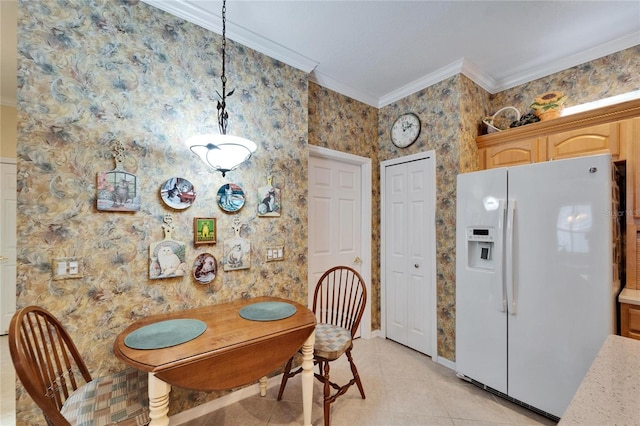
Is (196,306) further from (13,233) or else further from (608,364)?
(13,233)

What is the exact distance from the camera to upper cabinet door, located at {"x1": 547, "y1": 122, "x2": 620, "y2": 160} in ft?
6.27

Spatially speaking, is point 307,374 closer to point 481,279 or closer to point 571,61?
point 481,279

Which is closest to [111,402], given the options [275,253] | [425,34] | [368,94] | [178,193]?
[178,193]

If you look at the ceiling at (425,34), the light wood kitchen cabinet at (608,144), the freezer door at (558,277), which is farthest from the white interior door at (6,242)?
the light wood kitchen cabinet at (608,144)

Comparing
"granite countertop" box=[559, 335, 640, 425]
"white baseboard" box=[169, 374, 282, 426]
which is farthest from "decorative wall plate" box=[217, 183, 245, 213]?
"granite countertop" box=[559, 335, 640, 425]

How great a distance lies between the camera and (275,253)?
220 centimetres

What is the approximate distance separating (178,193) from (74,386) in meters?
1.10

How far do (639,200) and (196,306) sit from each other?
3051mm

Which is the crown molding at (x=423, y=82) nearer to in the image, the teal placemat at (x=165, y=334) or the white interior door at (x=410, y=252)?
the white interior door at (x=410, y=252)

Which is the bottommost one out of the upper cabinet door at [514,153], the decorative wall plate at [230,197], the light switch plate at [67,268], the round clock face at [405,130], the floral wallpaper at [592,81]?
the light switch plate at [67,268]

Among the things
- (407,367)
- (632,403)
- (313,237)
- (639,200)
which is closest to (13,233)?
(313,237)

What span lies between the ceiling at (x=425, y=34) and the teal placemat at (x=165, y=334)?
6.36 ft

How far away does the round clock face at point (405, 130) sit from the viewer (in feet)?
9.28

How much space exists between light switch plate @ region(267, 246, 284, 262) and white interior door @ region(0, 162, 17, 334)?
10.7ft
